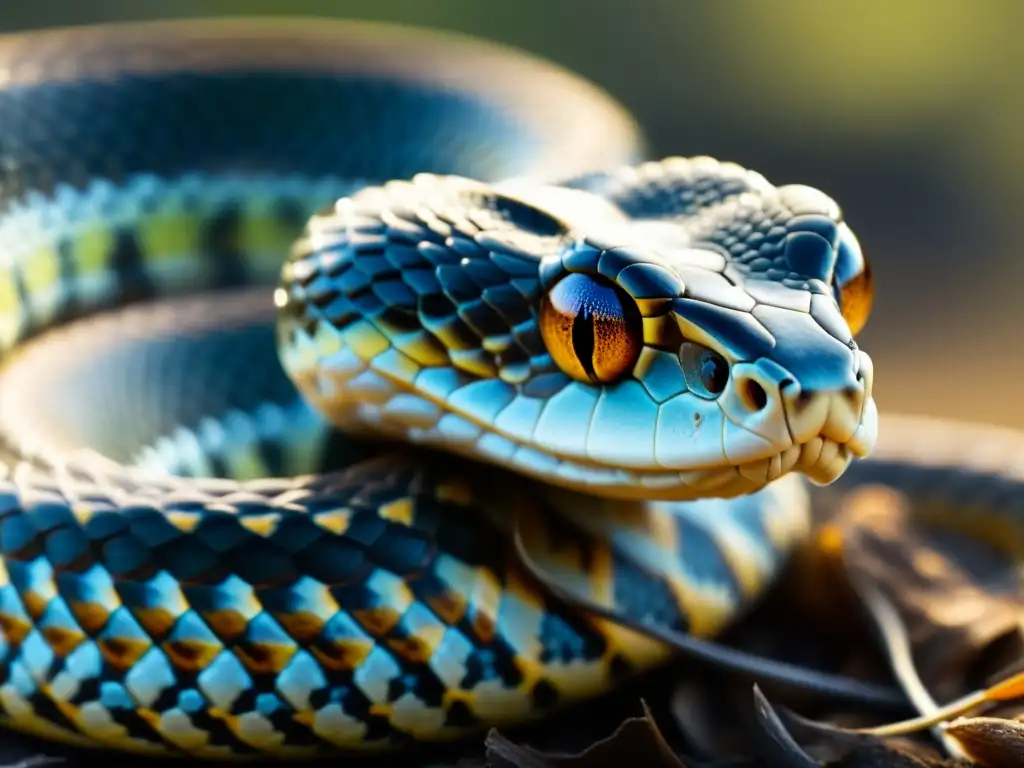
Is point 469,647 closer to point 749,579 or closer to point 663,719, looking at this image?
point 663,719

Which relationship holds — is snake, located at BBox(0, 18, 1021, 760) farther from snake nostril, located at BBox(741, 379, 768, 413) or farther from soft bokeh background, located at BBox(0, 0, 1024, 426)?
soft bokeh background, located at BBox(0, 0, 1024, 426)

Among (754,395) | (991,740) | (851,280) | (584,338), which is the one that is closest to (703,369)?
(754,395)

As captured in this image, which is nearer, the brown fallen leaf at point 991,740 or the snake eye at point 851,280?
the brown fallen leaf at point 991,740

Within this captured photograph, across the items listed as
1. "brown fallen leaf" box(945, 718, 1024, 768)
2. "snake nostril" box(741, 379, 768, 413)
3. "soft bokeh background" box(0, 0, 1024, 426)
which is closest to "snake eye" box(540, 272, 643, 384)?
"snake nostril" box(741, 379, 768, 413)

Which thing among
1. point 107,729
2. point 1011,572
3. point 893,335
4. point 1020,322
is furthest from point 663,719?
point 1020,322

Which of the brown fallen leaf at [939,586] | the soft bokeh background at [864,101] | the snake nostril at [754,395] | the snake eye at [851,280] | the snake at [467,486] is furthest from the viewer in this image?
the soft bokeh background at [864,101]

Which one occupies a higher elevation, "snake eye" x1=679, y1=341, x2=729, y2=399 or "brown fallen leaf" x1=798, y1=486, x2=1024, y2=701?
"snake eye" x1=679, y1=341, x2=729, y2=399

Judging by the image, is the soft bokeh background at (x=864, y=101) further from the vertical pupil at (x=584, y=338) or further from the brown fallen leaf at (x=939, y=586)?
the vertical pupil at (x=584, y=338)

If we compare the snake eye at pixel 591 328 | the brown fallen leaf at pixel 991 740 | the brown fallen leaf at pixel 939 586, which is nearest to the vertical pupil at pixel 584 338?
the snake eye at pixel 591 328
